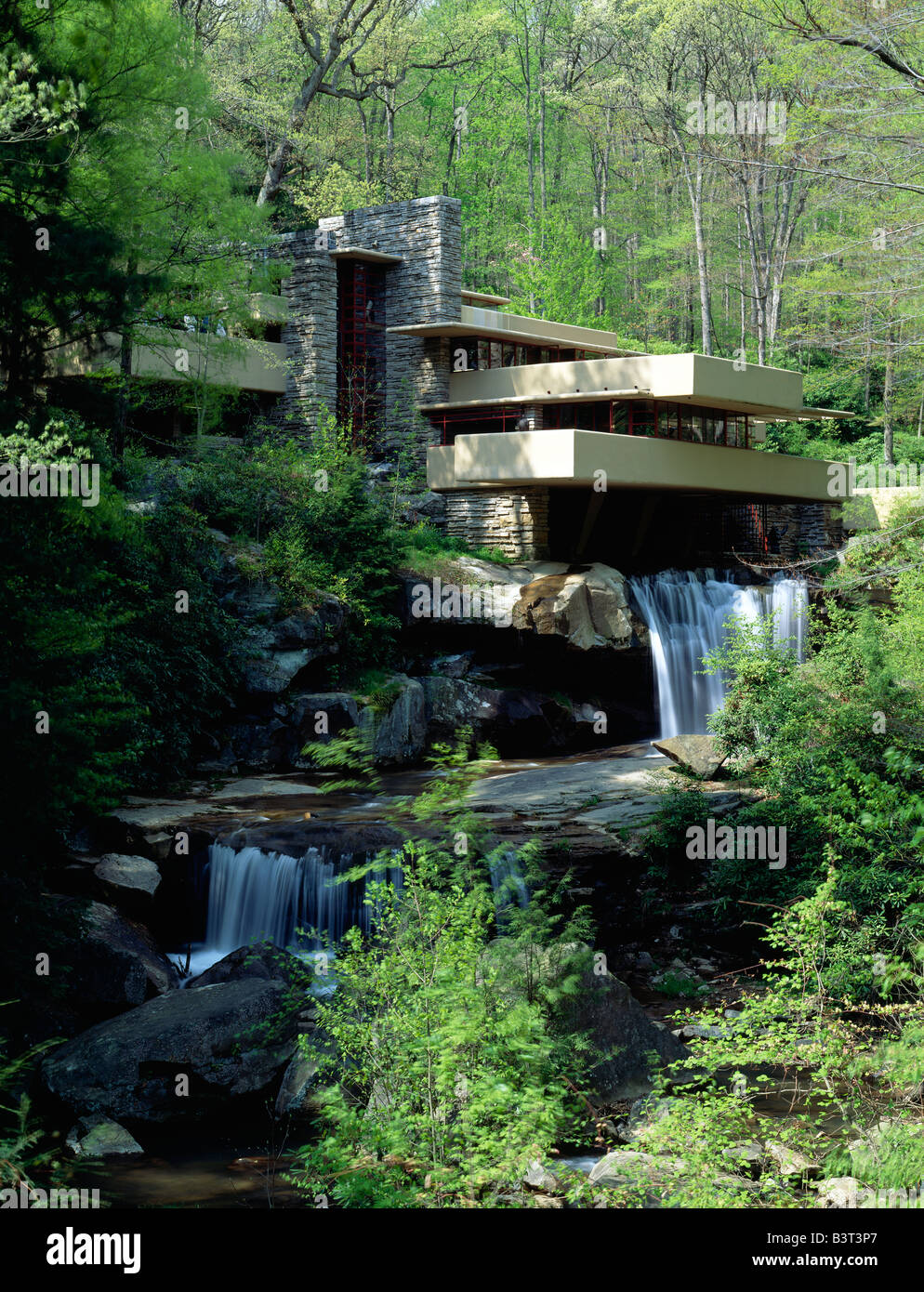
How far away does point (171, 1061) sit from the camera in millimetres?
10438

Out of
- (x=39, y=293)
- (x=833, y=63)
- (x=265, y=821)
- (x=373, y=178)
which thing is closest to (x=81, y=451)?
(x=39, y=293)

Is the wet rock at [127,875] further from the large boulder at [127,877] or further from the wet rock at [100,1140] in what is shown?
the wet rock at [100,1140]

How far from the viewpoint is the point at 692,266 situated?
45.4 meters

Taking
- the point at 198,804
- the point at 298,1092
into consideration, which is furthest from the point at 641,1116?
the point at 198,804

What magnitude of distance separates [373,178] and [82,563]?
32.6 m

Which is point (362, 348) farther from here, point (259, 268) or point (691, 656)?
point (691, 656)

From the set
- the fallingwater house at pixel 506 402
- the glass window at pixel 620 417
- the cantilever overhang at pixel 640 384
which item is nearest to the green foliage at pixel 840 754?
the fallingwater house at pixel 506 402

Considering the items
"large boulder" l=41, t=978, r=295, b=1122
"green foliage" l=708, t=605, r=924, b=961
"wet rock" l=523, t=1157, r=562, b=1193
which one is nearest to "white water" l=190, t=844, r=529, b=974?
"large boulder" l=41, t=978, r=295, b=1122

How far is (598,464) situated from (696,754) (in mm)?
7867

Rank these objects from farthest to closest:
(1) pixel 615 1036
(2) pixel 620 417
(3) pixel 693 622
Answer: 1. (2) pixel 620 417
2. (3) pixel 693 622
3. (1) pixel 615 1036

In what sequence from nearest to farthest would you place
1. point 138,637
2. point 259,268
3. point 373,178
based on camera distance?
point 138,637, point 259,268, point 373,178

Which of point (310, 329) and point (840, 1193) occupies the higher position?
point (310, 329)

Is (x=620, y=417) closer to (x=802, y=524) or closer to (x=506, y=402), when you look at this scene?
(x=506, y=402)

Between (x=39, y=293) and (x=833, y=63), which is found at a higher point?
(x=833, y=63)
